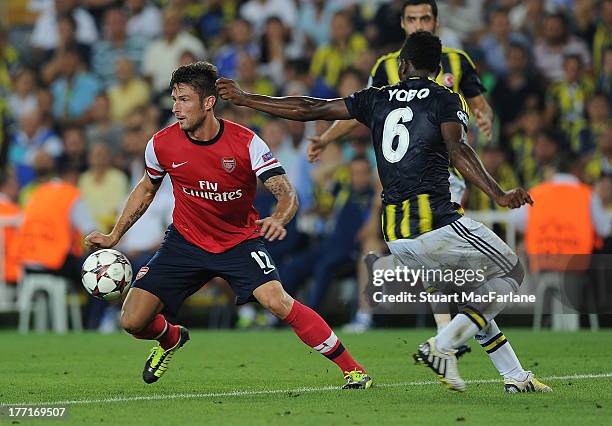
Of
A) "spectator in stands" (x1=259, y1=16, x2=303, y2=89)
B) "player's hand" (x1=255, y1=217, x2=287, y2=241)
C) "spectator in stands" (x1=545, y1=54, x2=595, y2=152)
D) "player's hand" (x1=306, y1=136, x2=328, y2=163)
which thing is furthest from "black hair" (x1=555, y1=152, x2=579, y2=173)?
"player's hand" (x1=255, y1=217, x2=287, y2=241)

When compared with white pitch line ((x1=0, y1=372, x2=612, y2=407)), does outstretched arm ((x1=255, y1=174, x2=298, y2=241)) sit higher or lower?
higher

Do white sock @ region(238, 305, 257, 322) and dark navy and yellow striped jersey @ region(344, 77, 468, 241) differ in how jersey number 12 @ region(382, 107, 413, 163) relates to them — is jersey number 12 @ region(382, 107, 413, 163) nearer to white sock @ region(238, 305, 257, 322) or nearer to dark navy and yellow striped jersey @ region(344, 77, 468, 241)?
dark navy and yellow striped jersey @ region(344, 77, 468, 241)

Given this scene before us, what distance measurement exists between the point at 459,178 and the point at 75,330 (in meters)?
7.82

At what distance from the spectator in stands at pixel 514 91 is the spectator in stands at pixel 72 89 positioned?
241 inches

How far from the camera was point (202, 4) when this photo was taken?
19875 millimetres

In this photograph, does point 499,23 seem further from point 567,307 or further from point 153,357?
point 153,357

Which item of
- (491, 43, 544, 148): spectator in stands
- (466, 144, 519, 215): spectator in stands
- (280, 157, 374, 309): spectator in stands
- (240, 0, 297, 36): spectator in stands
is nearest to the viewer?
(280, 157, 374, 309): spectator in stands

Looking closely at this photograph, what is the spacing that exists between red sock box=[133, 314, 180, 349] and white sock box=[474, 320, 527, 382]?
6.98ft

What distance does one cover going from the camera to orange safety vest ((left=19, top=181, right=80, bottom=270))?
1548 centimetres

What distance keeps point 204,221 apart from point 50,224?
287 inches

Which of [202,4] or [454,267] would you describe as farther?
[202,4]

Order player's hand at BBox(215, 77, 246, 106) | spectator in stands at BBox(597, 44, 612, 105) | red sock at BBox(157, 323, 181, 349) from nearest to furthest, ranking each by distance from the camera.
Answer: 1. player's hand at BBox(215, 77, 246, 106)
2. red sock at BBox(157, 323, 181, 349)
3. spectator in stands at BBox(597, 44, 612, 105)

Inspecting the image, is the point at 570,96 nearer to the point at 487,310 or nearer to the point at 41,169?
the point at 41,169

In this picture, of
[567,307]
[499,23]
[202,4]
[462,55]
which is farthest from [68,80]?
[462,55]
